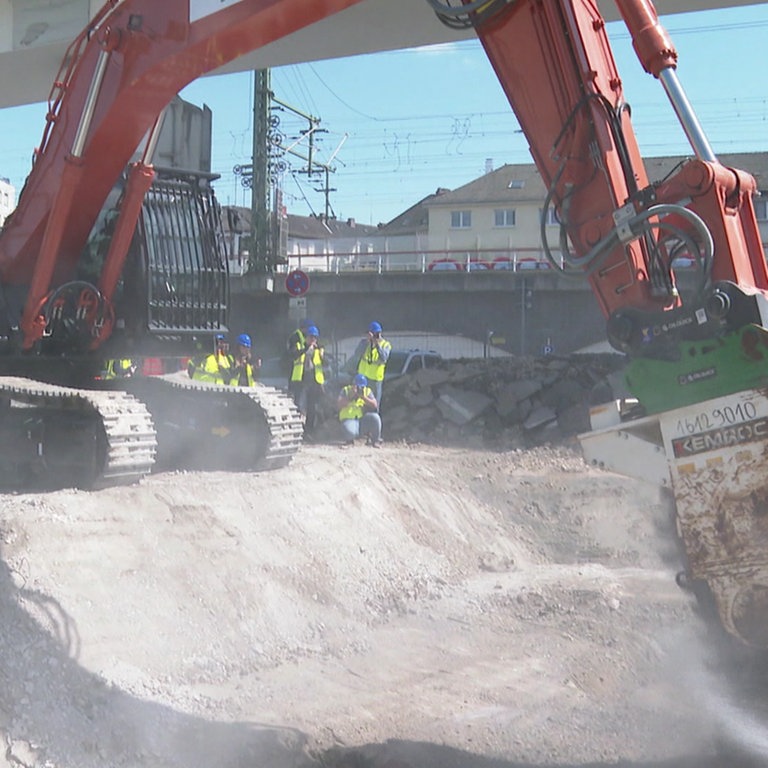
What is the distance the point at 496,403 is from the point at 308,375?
3300mm

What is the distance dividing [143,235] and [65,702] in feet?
12.9

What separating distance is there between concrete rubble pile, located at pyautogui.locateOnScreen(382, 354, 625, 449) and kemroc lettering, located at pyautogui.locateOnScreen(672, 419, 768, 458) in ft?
38.4

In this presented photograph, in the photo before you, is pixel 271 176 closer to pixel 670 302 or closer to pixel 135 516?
pixel 135 516

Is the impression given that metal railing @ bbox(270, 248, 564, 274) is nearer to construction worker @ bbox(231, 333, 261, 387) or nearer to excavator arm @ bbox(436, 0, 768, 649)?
construction worker @ bbox(231, 333, 261, 387)

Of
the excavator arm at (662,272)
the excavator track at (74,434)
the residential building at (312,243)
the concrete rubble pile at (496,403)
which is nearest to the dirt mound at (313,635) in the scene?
the excavator track at (74,434)

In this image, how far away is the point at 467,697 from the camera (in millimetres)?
5875

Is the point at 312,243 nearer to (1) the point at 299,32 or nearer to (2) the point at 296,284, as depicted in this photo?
(2) the point at 296,284

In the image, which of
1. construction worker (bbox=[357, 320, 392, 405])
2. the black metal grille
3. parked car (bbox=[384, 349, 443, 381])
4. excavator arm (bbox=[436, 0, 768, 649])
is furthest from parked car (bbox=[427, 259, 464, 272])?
excavator arm (bbox=[436, 0, 768, 649])

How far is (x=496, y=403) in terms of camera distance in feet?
56.4

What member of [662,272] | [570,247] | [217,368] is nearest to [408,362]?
[217,368]

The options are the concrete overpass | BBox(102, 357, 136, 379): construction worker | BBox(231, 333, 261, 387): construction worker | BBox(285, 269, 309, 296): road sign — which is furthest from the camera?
BBox(285, 269, 309, 296): road sign

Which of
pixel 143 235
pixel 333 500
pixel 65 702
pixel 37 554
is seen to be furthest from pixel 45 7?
pixel 65 702

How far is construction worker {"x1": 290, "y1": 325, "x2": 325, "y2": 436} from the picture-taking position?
51.9ft

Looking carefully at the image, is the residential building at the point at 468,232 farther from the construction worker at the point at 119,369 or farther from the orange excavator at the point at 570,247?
the orange excavator at the point at 570,247
